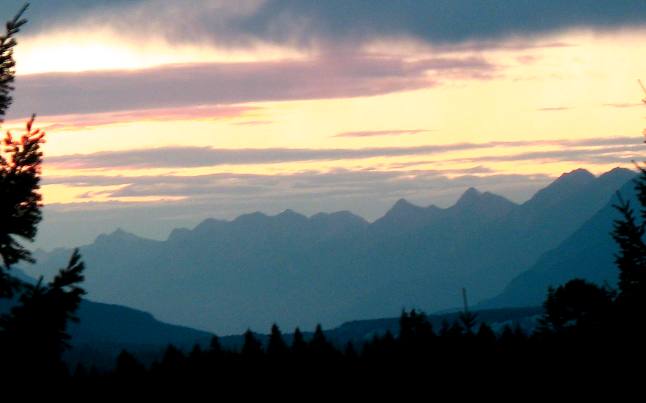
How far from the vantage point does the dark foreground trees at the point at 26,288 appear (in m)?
20.6

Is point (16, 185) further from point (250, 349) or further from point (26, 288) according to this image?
point (250, 349)

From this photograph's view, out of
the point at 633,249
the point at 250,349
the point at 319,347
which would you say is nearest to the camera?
the point at 633,249

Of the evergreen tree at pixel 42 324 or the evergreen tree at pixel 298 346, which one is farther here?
the evergreen tree at pixel 298 346

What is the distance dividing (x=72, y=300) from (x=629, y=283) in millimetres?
21729

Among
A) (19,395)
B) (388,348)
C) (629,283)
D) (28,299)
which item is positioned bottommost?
(19,395)

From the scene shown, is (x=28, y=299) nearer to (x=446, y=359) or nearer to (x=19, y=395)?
(x=19, y=395)

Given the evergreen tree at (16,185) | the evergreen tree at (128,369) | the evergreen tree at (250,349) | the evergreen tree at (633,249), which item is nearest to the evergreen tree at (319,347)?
the evergreen tree at (250,349)

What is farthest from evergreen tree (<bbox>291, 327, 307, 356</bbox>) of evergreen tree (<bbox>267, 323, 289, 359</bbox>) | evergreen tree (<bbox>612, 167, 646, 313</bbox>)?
evergreen tree (<bbox>612, 167, 646, 313</bbox>)

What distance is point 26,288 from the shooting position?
21.0 m

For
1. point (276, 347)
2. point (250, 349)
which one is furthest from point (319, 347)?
point (250, 349)

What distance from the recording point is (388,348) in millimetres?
107375

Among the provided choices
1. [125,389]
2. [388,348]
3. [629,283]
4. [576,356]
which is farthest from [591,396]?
[125,389]

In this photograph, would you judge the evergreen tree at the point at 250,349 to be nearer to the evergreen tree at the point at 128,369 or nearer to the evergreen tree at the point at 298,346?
the evergreen tree at the point at 298,346

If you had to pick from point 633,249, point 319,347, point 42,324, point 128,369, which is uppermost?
point 319,347
